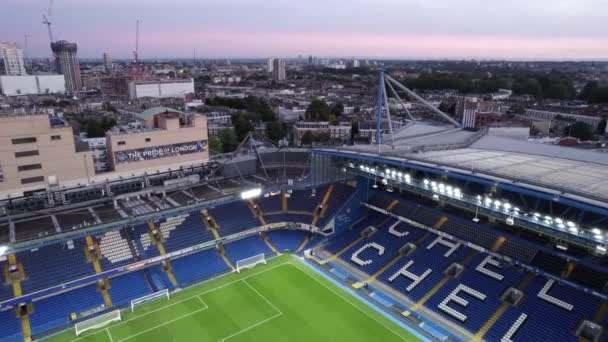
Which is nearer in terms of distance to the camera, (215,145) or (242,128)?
(215,145)

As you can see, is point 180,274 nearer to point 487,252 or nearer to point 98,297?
point 98,297

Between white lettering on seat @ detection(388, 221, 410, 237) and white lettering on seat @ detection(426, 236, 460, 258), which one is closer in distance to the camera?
white lettering on seat @ detection(426, 236, 460, 258)

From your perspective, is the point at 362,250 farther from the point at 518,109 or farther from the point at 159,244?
the point at 518,109

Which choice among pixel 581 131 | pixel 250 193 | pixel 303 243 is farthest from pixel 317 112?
pixel 303 243

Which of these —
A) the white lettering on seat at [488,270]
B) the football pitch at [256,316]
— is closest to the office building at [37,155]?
the football pitch at [256,316]

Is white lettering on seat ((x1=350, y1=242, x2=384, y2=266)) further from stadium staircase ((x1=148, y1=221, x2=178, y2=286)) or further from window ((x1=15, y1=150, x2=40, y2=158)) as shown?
window ((x1=15, y1=150, x2=40, y2=158))

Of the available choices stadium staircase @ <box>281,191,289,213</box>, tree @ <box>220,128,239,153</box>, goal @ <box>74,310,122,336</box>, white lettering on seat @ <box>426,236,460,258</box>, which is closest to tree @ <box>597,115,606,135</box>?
white lettering on seat @ <box>426,236,460,258</box>

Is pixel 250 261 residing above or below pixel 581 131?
below
